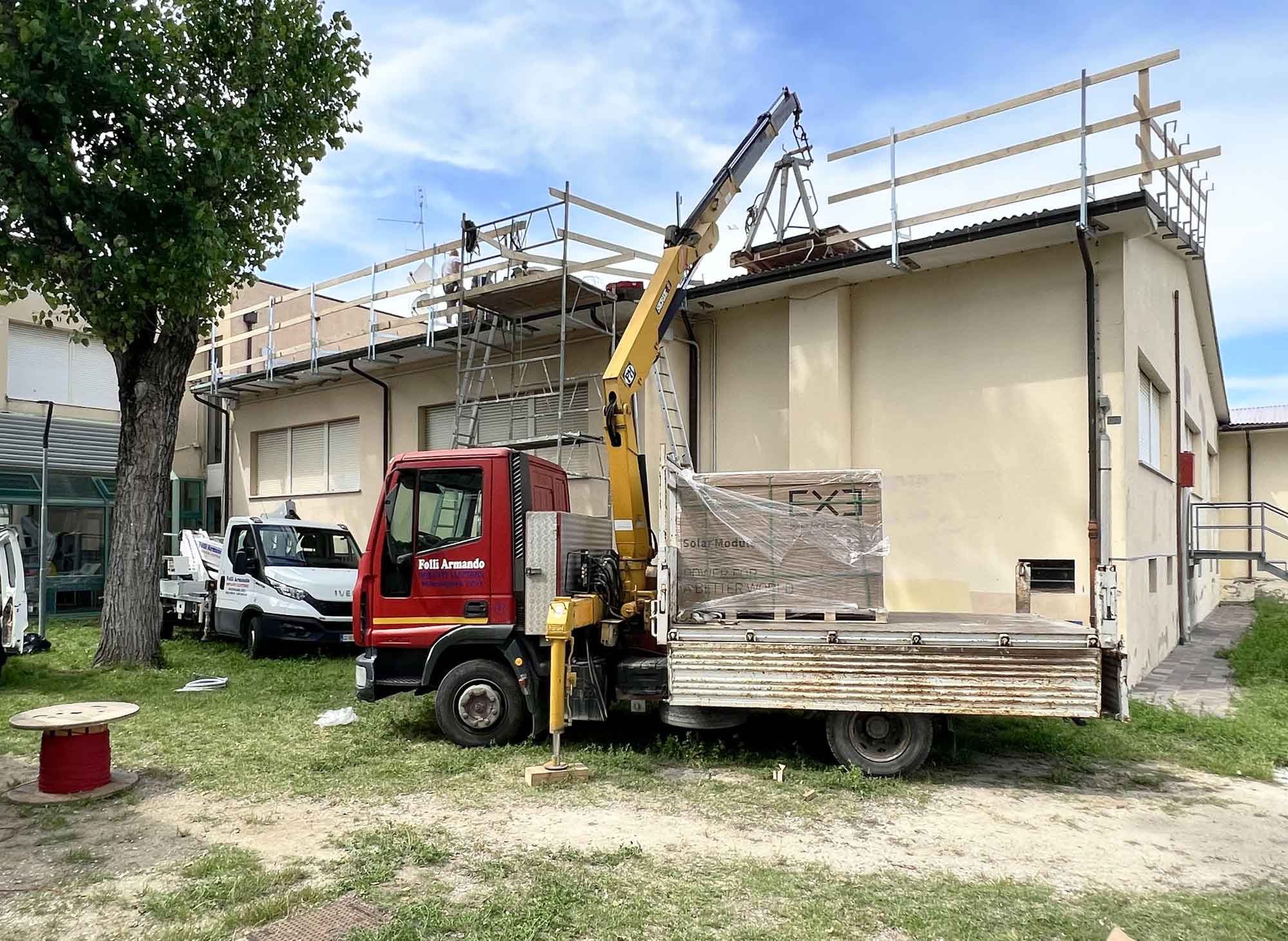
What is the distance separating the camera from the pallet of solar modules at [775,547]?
7.20 meters

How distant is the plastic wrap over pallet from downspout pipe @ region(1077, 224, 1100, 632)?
142 inches

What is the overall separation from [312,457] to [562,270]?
8.64m

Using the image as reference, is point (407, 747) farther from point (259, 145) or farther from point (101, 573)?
point (101, 573)

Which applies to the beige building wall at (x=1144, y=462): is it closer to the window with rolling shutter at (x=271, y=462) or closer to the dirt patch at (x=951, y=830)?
the dirt patch at (x=951, y=830)

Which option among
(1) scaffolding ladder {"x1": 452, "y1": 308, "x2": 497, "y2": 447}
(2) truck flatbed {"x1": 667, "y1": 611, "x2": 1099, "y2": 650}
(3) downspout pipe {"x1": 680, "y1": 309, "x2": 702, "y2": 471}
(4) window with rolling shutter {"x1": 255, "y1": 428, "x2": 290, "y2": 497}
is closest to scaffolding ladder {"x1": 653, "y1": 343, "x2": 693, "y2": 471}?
(3) downspout pipe {"x1": 680, "y1": 309, "x2": 702, "y2": 471}

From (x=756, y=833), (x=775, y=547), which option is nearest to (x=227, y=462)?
(x=775, y=547)

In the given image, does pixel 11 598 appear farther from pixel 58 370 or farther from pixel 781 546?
pixel 58 370

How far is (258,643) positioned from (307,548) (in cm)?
165

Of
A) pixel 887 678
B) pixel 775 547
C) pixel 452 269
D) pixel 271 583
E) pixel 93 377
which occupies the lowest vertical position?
pixel 887 678

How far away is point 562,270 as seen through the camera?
36.5 feet

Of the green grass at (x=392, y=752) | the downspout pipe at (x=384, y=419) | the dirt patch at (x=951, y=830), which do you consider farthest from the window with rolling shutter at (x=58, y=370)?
the dirt patch at (x=951, y=830)

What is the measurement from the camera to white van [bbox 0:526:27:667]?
10273mm

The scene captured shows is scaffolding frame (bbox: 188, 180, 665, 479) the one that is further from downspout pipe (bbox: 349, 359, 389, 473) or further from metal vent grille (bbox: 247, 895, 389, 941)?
metal vent grille (bbox: 247, 895, 389, 941)

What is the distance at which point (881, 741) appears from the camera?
6949 mm
